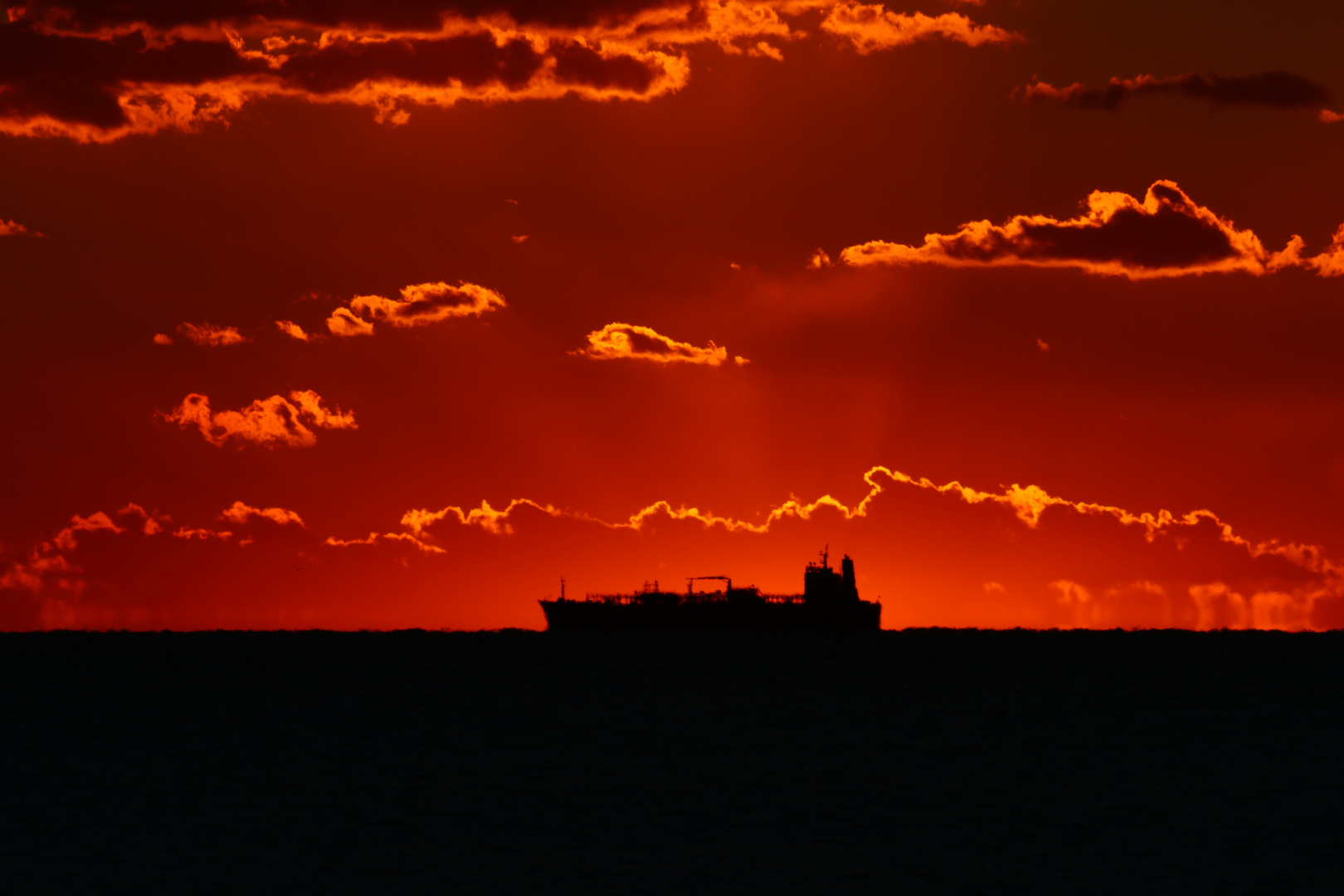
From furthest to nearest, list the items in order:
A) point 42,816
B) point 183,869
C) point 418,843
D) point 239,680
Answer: point 239,680 → point 42,816 → point 418,843 → point 183,869

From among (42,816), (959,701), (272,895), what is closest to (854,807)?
(272,895)

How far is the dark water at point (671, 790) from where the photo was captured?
143ft

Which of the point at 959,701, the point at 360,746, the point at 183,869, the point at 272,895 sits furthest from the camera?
the point at 959,701

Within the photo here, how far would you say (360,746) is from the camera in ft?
253

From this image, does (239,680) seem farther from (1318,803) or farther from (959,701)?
(1318,803)

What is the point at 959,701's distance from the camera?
107m

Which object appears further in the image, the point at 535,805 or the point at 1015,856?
the point at 535,805

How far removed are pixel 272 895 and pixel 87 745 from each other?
→ 42478 mm

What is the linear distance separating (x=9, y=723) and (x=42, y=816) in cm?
4073

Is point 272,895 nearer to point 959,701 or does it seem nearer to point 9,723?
point 9,723

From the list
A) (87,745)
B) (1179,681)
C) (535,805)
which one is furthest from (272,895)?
(1179,681)

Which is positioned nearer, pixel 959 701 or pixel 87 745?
pixel 87 745

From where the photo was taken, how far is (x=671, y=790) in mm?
60500

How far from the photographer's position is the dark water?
43531mm
